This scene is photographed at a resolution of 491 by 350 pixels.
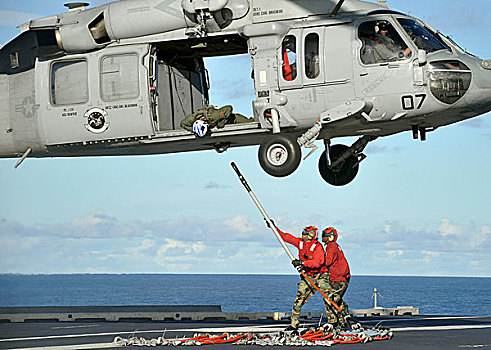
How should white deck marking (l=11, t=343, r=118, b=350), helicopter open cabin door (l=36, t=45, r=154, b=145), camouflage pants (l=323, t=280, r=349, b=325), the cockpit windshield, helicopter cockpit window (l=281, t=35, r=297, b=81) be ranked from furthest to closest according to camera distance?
helicopter open cabin door (l=36, t=45, r=154, b=145) → helicopter cockpit window (l=281, t=35, r=297, b=81) → the cockpit windshield → camouflage pants (l=323, t=280, r=349, b=325) → white deck marking (l=11, t=343, r=118, b=350)

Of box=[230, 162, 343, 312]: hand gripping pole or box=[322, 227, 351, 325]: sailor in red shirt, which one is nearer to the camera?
box=[230, 162, 343, 312]: hand gripping pole

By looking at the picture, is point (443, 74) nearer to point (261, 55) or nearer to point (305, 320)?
point (261, 55)

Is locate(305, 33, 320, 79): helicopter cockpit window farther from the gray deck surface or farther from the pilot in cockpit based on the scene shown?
the gray deck surface

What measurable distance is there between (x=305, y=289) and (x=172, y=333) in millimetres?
2934

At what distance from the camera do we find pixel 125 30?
660 inches

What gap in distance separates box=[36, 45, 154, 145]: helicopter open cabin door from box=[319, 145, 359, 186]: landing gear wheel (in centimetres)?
388

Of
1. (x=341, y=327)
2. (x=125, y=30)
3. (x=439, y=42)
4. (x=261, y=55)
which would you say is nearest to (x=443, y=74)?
(x=439, y=42)

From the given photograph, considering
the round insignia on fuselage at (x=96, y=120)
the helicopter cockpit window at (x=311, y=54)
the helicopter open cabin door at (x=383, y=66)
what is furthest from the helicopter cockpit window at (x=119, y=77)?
the helicopter open cabin door at (x=383, y=66)

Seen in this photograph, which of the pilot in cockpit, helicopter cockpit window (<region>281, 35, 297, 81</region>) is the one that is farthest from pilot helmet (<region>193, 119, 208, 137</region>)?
the pilot in cockpit

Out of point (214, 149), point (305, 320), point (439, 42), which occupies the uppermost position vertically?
point (439, 42)

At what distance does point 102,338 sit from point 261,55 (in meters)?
6.01

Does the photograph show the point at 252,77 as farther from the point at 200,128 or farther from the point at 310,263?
the point at 310,263

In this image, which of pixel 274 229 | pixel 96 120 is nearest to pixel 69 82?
pixel 96 120

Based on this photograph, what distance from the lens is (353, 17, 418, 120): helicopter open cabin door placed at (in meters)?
15.2
